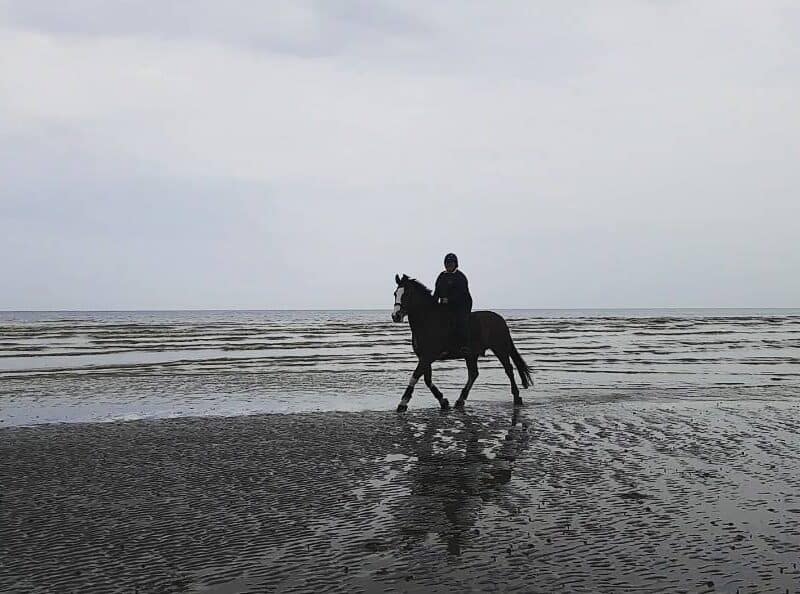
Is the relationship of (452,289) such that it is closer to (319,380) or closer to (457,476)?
(457,476)

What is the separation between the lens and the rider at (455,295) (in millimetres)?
14734

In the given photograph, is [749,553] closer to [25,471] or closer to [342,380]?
[25,471]

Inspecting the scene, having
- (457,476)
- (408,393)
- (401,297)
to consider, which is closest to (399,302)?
(401,297)

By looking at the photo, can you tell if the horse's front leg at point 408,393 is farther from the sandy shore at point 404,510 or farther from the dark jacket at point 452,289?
the sandy shore at point 404,510

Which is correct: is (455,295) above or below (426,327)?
above

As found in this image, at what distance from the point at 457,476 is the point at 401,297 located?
6.72 metres

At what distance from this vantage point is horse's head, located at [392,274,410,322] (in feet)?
47.3

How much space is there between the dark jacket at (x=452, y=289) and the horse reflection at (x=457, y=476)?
2.88 meters

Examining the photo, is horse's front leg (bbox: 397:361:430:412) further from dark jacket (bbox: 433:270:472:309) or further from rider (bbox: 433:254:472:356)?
dark jacket (bbox: 433:270:472:309)

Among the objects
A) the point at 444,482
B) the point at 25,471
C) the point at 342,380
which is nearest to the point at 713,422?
the point at 444,482

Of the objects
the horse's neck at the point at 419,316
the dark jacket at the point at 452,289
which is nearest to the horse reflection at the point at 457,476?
the horse's neck at the point at 419,316

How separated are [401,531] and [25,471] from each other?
499cm

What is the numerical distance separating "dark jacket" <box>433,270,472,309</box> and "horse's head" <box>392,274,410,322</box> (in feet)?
2.04

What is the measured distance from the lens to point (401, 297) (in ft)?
47.7
